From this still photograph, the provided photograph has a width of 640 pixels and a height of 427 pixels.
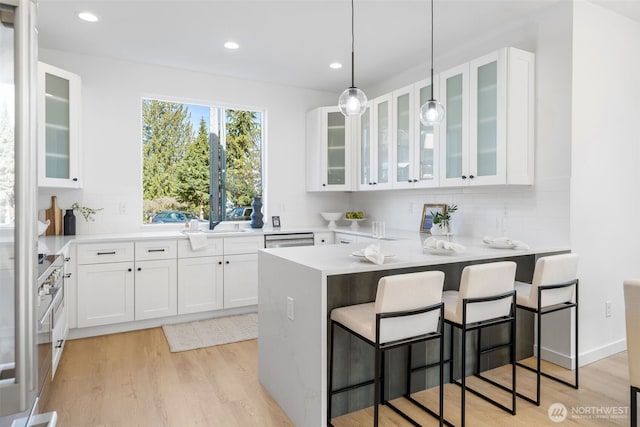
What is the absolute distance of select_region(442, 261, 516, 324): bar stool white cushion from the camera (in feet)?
7.11

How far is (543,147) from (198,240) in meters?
3.27

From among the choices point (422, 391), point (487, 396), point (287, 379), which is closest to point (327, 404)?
point (287, 379)

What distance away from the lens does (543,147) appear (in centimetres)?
317

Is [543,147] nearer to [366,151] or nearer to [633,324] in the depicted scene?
[633,324]

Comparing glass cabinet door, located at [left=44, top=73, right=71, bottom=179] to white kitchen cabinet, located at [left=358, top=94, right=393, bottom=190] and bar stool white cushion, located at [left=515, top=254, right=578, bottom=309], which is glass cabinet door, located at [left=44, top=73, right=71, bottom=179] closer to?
white kitchen cabinet, located at [left=358, top=94, right=393, bottom=190]

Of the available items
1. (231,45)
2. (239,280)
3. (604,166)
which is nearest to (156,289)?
(239,280)

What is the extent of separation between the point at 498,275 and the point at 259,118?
3.82m

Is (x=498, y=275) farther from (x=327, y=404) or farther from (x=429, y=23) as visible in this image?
(x=429, y=23)

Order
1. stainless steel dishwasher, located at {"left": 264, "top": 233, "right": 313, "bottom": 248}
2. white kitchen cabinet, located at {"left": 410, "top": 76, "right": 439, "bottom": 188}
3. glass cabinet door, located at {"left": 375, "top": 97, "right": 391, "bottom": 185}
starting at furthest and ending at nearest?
stainless steel dishwasher, located at {"left": 264, "top": 233, "right": 313, "bottom": 248} < glass cabinet door, located at {"left": 375, "top": 97, "right": 391, "bottom": 185} < white kitchen cabinet, located at {"left": 410, "top": 76, "right": 439, "bottom": 188}

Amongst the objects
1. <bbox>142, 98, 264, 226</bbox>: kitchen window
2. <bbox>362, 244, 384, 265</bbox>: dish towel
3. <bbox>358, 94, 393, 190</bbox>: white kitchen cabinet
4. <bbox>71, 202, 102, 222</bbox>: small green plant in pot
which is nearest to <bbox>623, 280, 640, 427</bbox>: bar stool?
<bbox>362, 244, 384, 265</bbox>: dish towel

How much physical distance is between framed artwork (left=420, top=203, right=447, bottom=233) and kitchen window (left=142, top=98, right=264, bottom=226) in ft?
7.03

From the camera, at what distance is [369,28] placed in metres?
3.48

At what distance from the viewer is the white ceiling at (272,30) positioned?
3086 mm

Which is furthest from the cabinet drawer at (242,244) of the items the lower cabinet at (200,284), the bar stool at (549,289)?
the bar stool at (549,289)
